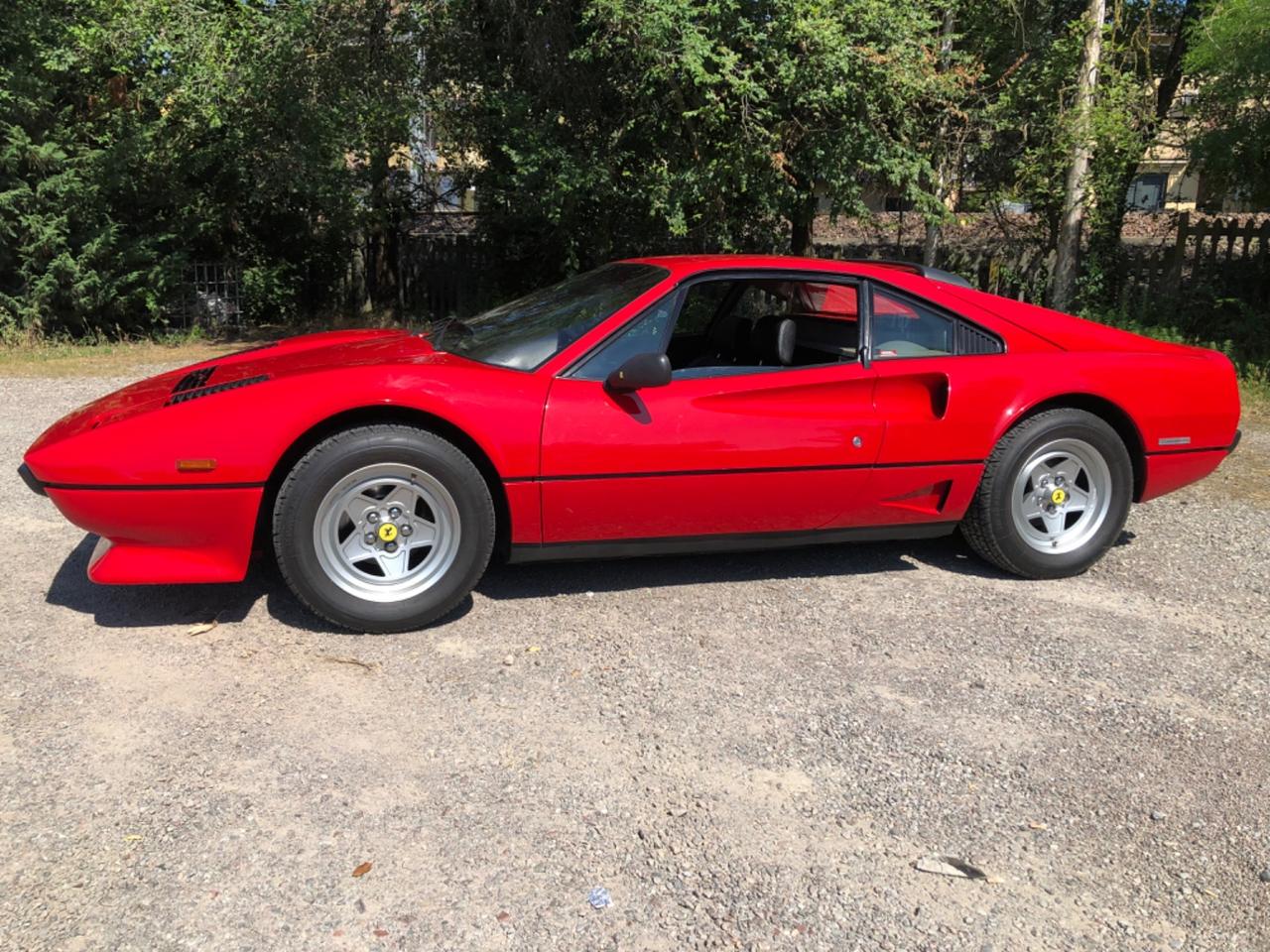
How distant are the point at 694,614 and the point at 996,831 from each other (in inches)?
66.0

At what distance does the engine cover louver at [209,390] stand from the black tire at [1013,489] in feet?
10.2

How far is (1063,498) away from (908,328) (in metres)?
1.08

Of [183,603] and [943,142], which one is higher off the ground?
[943,142]

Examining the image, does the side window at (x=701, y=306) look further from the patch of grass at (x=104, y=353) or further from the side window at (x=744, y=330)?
the patch of grass at (x=104, y=353)

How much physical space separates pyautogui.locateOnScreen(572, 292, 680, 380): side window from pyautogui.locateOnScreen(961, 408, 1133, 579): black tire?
1596mm

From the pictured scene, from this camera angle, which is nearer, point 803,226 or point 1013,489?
point 1013,489

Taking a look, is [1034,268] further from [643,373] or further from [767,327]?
[643,373]

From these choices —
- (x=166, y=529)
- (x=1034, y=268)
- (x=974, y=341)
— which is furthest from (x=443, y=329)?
(x=1034, y=268)

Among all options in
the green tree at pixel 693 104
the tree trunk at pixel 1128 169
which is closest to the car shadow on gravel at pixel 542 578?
the green tree at pixel 693 104

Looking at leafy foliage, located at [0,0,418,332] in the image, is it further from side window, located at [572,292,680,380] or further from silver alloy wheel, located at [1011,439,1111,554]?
silver alloy wheel, located at [1011,439,1111,554]

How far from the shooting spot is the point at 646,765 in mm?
3111

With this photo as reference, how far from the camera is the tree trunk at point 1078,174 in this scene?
1147 cm

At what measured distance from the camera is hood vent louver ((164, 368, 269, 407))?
12.6ft

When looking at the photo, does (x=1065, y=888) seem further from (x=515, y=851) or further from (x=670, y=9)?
(x=670, y=9)
